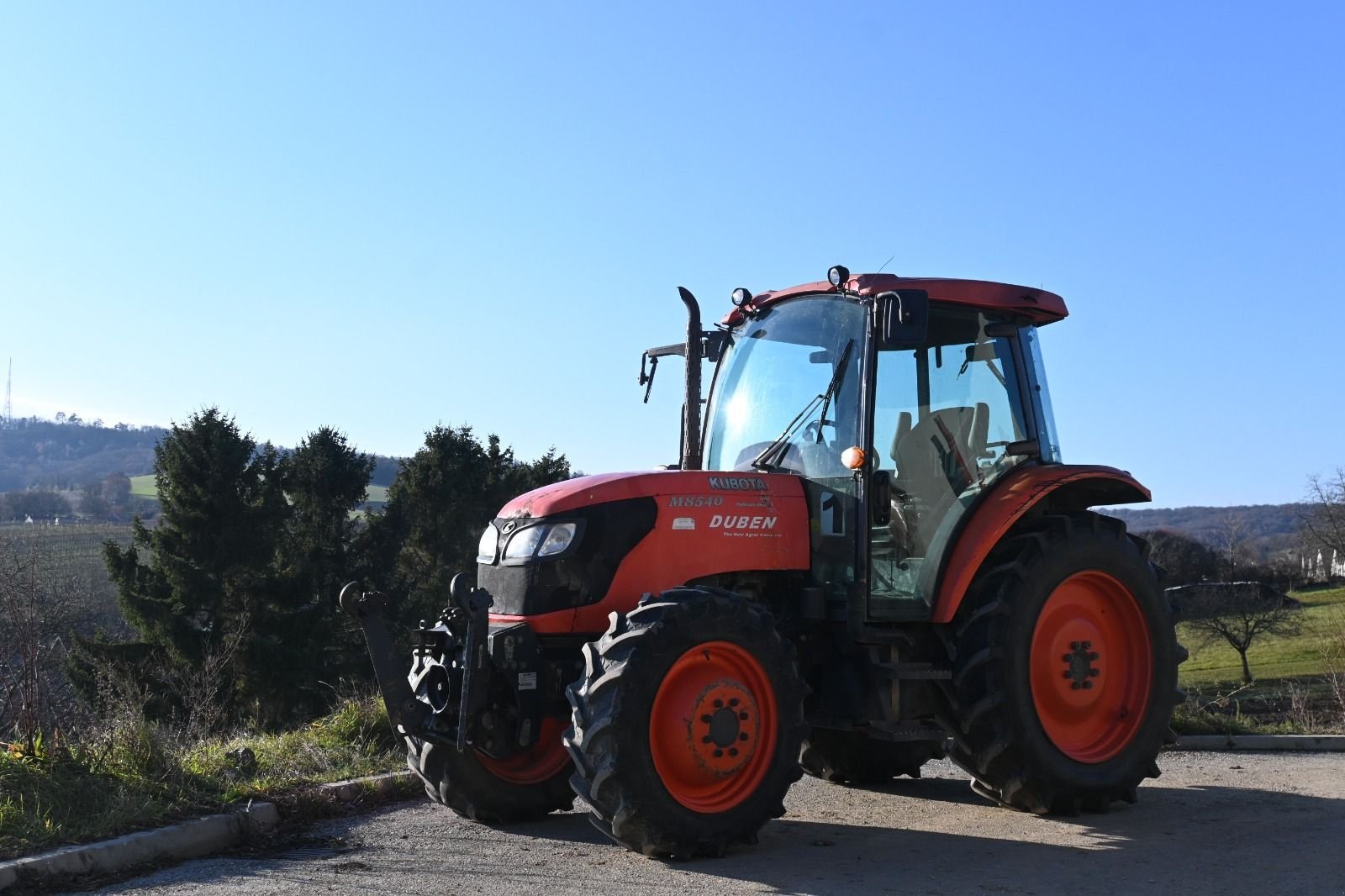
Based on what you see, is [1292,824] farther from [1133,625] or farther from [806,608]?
[806,608]

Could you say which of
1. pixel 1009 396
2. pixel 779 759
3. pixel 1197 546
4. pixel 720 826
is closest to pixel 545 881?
pixel 720 826

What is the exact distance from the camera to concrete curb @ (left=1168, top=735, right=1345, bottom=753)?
9602 millimetres

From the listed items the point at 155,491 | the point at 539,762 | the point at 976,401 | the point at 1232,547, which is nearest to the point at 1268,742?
the point at 976,401

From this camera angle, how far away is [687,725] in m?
5.87

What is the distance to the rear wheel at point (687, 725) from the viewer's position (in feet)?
18.4

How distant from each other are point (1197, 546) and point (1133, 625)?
59.9m

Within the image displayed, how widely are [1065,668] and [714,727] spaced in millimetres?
2397

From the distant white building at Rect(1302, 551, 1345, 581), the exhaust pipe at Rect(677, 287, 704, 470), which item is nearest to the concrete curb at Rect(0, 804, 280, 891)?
the exhaust pipe at Rect(677, 287, 704, 470)

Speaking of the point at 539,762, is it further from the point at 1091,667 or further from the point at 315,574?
the point at 315,574

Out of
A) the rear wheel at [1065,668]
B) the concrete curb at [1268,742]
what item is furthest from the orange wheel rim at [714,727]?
the concrete curb at [1268,742]

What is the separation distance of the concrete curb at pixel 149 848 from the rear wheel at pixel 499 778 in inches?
34.7

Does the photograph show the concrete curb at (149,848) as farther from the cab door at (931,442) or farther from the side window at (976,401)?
the side window at (976,401)

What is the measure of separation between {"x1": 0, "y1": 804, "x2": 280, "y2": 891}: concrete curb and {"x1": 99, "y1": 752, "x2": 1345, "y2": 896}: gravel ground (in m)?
0.20

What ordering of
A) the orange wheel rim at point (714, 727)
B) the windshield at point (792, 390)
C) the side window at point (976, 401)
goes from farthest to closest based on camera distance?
the side window at point (976, 401) < the windshield at point (792, 390) < the orange wheel rim at point (714, 727)
